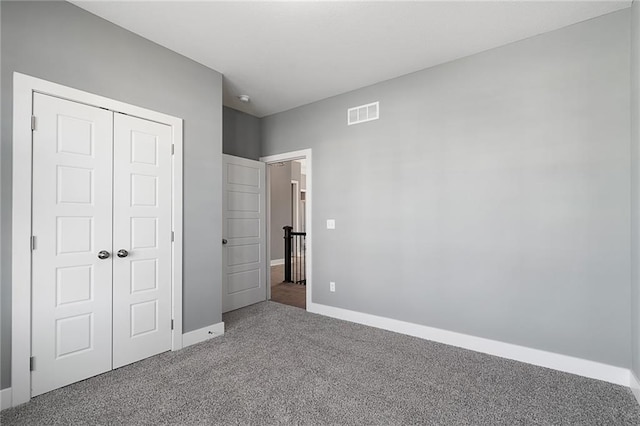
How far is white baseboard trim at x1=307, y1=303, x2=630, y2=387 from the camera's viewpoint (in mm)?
2256

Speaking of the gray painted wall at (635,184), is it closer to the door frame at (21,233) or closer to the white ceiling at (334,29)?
the white ceiling at (334,29)

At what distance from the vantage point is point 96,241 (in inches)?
91.5

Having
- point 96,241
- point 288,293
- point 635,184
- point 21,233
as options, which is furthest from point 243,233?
point 635,184

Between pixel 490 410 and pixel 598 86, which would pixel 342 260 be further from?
pixel 598 86

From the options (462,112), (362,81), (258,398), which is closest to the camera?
(258,398)

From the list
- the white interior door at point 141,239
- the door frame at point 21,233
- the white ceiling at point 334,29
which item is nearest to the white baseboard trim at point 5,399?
the door frame at point 21,233

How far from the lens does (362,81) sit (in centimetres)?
345

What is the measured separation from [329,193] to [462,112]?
1798 millimetres

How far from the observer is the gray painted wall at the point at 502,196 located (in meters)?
2.29

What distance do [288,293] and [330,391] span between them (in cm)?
304

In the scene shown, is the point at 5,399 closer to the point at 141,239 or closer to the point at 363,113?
the point at 141,239

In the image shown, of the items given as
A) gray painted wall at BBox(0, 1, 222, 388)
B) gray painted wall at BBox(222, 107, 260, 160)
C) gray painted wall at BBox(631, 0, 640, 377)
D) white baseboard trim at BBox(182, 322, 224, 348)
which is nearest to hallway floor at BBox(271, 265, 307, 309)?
white baseboard trim at BBox(182, 322, 224, 348)

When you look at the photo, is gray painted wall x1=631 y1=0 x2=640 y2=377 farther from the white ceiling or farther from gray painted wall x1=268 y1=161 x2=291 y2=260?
gray painted wall x1=268 y1=161 x2=291 y2=260

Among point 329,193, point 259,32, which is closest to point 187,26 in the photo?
point 259,32
